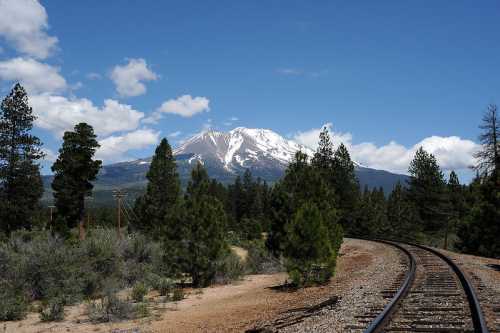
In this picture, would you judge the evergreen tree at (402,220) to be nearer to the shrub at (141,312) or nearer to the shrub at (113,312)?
the shrub at (141,312)

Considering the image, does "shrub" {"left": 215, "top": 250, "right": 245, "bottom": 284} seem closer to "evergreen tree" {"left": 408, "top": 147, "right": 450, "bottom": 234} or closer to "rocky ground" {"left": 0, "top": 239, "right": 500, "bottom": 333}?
"rocky ground" {"left": 0, "top": 239, "right": 500, "bottom": 333}

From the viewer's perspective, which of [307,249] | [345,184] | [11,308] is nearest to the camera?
[11,308]

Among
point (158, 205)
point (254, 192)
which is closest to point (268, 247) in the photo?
point (158, 205)

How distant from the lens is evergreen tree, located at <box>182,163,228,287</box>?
2144 centimetres

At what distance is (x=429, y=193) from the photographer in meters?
64.6

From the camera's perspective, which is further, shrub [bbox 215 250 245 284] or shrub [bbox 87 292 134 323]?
shrub [bbox 215 250 245 284]

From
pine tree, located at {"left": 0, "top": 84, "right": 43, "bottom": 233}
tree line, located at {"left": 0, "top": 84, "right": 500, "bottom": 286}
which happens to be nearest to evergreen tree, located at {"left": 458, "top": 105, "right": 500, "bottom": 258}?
tree line, located at {"left": 0, "top": 84, "right": 500, "bottom": 286}

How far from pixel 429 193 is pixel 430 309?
59.7m

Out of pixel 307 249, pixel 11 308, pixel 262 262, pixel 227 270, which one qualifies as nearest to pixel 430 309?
pixel 307 249

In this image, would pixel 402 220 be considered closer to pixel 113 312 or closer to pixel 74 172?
pixel 74 172

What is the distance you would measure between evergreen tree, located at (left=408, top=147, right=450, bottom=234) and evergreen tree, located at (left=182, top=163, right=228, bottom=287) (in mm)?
48037

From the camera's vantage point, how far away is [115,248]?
86.5 feet

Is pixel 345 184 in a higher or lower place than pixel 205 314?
higher

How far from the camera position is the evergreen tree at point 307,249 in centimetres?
1659
